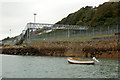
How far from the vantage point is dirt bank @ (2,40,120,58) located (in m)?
51.1

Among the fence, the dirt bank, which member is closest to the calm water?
the dirt bank

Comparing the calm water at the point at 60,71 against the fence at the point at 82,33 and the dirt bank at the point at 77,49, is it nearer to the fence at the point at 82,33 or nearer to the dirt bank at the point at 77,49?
the dirt bank at the point at 77,49

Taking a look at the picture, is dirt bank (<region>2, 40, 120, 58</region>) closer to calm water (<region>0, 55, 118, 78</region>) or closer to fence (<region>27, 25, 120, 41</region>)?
fence (<region>27, 25, 120, 41</region>)

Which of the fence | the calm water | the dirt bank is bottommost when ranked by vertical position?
the calm water

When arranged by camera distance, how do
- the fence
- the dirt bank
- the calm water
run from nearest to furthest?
1. the calm water
2. the dirt bank
3. the fence

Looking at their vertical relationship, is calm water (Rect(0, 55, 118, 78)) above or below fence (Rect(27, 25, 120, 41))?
below

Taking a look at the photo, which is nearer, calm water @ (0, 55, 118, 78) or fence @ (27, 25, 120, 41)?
calm water @ (0, 55, 118, 78)

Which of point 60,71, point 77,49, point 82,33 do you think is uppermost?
point 82,33

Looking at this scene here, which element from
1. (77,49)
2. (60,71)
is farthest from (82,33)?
(60,71)

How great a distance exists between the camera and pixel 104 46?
173ft

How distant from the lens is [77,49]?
5928cm

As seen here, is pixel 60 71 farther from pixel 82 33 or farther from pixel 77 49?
pixel 82 33

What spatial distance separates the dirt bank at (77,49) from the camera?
51.1 m

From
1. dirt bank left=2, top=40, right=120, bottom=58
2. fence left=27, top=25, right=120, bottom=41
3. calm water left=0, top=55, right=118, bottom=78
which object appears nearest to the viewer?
calm water left=0, top=55, right=118, bottom=78
